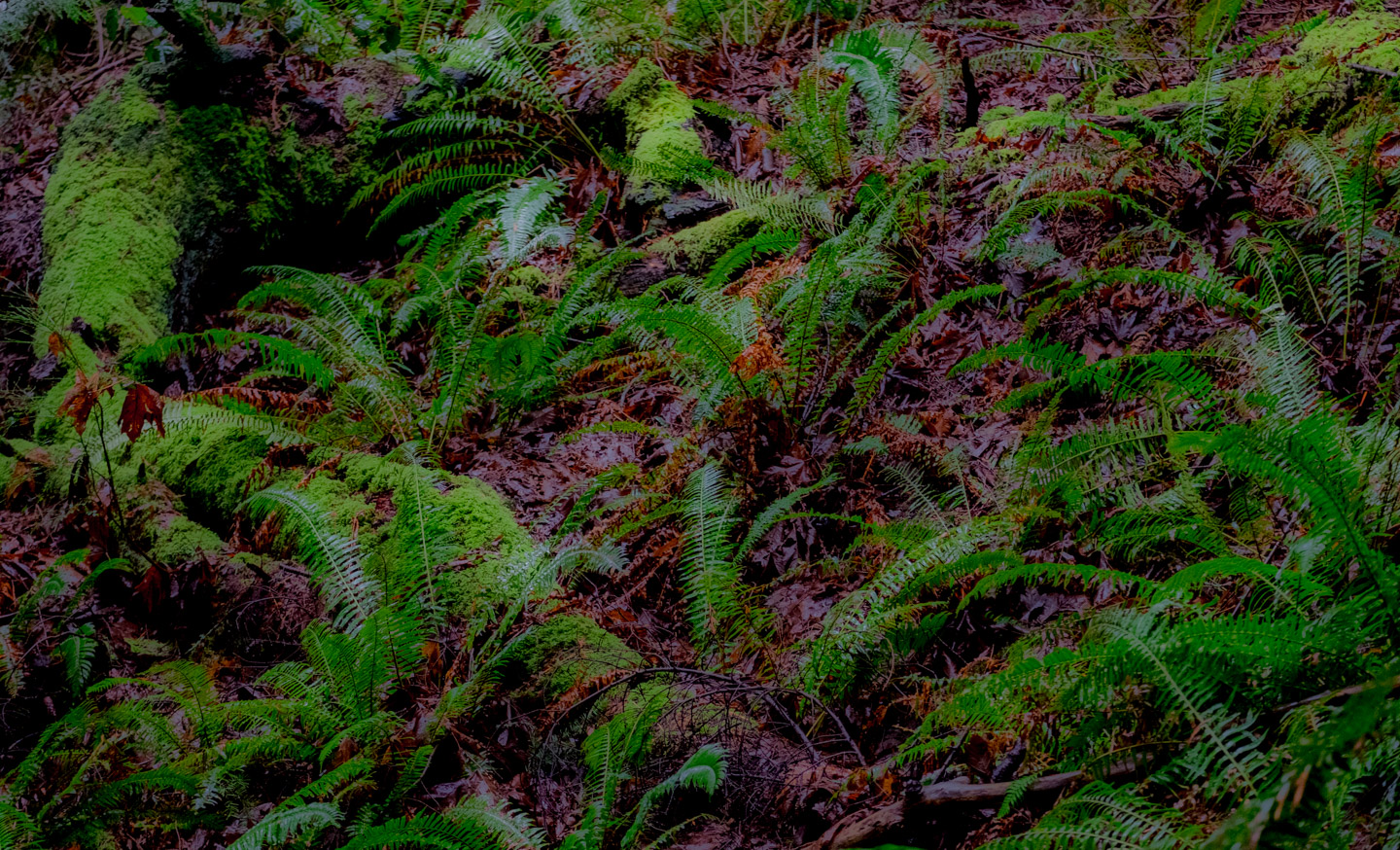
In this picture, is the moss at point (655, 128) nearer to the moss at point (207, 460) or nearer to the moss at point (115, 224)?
the moss at point (207, 460)

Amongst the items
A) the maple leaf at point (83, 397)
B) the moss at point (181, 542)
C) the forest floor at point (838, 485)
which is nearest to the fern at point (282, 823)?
the forest floor at point (838, 485)

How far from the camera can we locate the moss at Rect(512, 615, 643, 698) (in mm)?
2365

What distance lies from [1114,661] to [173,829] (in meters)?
2.57

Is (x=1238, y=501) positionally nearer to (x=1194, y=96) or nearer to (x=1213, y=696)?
(x=1213, y=696)

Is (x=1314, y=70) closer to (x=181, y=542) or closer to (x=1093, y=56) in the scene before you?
(x=1093, y=56)

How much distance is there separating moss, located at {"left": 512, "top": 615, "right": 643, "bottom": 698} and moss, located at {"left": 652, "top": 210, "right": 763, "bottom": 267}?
6.38 feet

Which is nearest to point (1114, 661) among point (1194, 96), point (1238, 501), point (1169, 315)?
point (1238, 501)

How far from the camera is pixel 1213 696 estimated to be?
1634mm

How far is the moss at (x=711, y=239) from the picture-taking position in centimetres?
384

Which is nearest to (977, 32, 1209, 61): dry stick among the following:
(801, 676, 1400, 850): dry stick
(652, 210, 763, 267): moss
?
(652, 210, 763, 267): moss

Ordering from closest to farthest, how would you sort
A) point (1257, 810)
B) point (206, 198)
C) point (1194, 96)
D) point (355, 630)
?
point (1257, 810), point (355, 630), point (1194, 96), point (206, 198)

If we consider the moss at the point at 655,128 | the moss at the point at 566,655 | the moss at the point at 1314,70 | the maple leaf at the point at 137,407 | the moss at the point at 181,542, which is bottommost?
the moss at the point at 181,542

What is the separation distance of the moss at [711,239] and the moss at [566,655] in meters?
1.95

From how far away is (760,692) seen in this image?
7.08 feet
